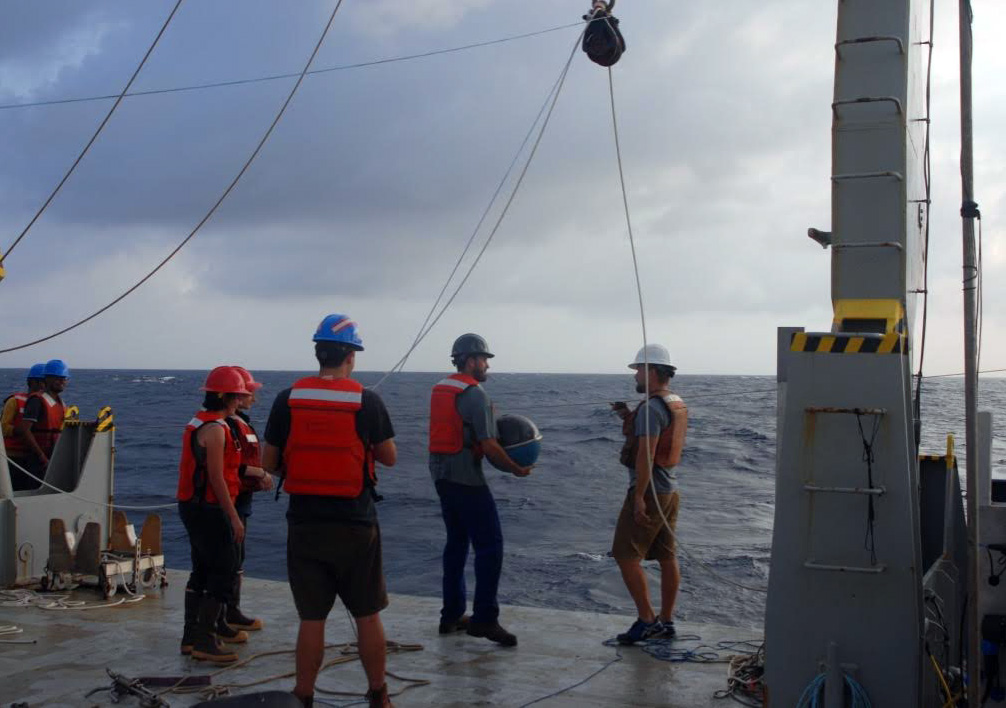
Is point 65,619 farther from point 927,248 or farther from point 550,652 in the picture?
point 927,248

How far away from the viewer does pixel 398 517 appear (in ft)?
63.9

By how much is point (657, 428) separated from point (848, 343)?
210 centimetres

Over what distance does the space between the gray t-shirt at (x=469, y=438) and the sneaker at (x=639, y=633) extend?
1391 millimetres

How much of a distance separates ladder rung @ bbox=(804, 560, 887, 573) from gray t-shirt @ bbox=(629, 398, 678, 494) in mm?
2018

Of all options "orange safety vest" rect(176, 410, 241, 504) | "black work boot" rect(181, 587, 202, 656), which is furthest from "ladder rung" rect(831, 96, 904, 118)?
"black work boot" rect(181, 587, 202, 656)

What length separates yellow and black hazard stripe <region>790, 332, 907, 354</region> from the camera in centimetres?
447

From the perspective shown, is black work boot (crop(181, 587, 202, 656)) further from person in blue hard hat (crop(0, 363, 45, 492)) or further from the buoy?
person in blue hard hat (crop(0, 363, 45, 492))

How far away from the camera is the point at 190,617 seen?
629 centimetres

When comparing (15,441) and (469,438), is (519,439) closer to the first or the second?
(469,438)

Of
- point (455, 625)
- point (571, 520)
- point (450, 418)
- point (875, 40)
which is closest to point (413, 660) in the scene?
point (455, 625)

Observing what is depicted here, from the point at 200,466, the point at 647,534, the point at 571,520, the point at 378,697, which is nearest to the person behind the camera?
the point at 378,697

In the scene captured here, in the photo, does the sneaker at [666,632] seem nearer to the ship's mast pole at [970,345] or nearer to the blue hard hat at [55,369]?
the ship's mast pole at [970,345]

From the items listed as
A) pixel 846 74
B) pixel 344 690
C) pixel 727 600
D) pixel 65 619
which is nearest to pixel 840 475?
pixel 846 74

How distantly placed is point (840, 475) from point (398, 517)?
15.7m
